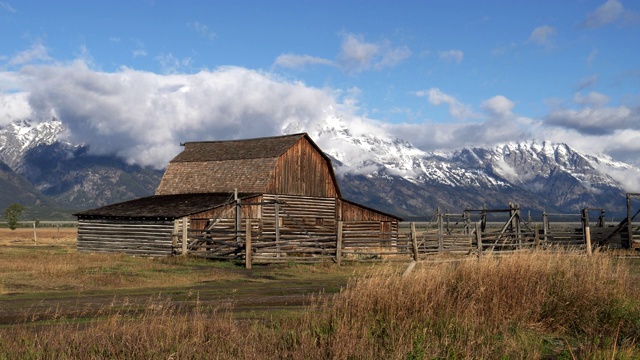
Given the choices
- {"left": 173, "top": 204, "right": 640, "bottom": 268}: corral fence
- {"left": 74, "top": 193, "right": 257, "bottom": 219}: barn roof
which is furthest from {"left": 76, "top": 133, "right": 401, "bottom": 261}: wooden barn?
{"left": 173, "top": 204, "right": 640, "bottom": 268}: corral fence

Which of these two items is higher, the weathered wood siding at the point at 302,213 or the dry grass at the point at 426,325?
the weathered wood siding at the point at 302,213

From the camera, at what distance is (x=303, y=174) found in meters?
48.1

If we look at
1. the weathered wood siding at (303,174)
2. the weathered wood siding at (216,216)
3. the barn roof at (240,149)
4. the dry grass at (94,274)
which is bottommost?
the dry grass at (94,274)

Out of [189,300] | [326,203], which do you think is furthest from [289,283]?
[326,203]

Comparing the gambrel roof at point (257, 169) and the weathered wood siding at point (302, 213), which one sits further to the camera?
the gambrel roof at point (257, 169)

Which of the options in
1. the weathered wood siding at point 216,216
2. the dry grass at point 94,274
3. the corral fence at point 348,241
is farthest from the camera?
the weathered wood siding at point 216,216

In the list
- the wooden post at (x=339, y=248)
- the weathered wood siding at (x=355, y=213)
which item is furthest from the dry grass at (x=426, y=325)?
the weathered wood siding at (x=355, y=213)

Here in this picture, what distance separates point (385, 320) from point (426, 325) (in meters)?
0.65

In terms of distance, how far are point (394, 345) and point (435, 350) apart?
54cm

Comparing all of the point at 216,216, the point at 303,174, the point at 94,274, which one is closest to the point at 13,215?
the point at 303,174

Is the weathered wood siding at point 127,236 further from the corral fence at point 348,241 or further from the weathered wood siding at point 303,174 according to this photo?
the weathered wood siding at point 303,174

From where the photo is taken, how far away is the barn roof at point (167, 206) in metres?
39.4

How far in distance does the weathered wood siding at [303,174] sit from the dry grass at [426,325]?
3119 centimetres

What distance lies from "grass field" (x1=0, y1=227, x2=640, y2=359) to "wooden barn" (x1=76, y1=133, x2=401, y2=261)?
18.3m
